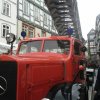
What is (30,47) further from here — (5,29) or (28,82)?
(5,29)

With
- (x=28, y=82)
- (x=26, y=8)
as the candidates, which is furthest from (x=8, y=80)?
(x=26, y=8)

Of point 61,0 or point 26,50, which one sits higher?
point 61,0

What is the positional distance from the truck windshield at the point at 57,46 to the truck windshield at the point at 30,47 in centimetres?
17

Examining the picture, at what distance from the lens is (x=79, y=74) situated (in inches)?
277

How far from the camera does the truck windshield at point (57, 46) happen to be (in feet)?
22.8

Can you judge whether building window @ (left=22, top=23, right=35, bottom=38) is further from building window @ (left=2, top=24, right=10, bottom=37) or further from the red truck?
the red truck

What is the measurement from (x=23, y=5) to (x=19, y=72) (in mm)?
25820

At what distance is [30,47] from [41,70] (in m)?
2.07

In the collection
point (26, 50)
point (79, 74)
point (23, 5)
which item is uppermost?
point (23, 5)

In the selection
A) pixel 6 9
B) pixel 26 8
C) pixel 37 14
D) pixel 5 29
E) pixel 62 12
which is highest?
pixel 26 8

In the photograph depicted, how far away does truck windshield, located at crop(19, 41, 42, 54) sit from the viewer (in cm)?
701

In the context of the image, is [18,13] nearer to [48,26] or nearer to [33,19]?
[33,19]

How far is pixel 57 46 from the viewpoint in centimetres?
708

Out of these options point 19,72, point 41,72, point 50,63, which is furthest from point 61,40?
point 19,72
